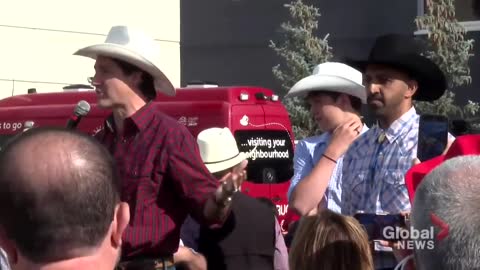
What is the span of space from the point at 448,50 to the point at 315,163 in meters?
9.80

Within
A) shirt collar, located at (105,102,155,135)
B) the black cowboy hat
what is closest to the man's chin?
shirt collar, located at (105,102,155,135)

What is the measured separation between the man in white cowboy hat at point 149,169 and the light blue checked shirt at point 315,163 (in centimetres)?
A: 100

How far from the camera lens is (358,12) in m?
17.4

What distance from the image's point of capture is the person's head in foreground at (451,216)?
1.91 meters

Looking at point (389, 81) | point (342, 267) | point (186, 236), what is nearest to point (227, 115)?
point (186, 236)

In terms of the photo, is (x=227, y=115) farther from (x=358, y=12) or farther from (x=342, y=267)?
Result: (x=342, y=267)

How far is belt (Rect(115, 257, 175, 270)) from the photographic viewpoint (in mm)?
4258

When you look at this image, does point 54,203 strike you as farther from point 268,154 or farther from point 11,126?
point 11,126

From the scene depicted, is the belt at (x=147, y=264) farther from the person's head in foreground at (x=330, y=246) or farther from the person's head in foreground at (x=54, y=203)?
the person's head in foreground at (x=54, y=203)

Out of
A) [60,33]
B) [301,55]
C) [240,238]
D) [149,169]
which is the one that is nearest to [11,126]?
[60,33]

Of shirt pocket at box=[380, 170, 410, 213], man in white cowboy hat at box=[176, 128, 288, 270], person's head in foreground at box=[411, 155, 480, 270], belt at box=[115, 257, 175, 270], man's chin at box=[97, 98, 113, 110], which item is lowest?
man in white cowboy hat at box=[176, 128, 288, 270]

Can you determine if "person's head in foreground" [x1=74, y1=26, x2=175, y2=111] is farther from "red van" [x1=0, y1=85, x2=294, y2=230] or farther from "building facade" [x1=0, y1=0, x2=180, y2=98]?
"building facade" [x1=0, y1=0, x2=180, y2=98]

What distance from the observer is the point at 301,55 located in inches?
619

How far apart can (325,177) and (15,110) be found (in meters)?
8.61
